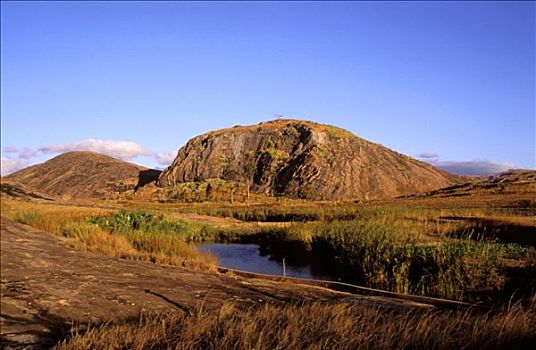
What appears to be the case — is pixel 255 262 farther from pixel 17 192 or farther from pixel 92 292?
pixel 17 192

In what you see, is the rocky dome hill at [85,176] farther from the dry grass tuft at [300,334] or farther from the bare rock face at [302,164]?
the dry grass tuft at [300,334]

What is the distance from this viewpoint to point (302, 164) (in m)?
88.8

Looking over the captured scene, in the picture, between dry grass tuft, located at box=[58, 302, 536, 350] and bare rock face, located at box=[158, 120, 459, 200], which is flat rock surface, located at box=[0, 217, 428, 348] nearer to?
dry grass tuft, located at box=[58, 302, 536, 350]

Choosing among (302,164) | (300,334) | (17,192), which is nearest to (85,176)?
(302,164)

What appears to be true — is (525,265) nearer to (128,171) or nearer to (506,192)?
(506,192)

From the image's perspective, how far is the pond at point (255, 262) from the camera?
50.9ft

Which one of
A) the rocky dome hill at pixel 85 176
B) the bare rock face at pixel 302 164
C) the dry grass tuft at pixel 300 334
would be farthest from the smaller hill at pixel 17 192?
the rocky dome hill at pixel 85 176

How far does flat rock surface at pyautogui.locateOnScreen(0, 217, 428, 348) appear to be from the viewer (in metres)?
5.62

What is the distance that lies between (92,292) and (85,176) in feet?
326

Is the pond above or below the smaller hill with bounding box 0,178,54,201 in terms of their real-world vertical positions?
below

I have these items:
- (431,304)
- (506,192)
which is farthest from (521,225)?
(431,304)

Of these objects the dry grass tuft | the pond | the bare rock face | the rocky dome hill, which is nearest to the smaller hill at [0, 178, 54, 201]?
the pond

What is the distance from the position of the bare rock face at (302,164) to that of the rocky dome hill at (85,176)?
33.2 ft

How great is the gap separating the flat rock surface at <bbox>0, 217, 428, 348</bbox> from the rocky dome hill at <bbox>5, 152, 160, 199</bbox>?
82.6 metres
